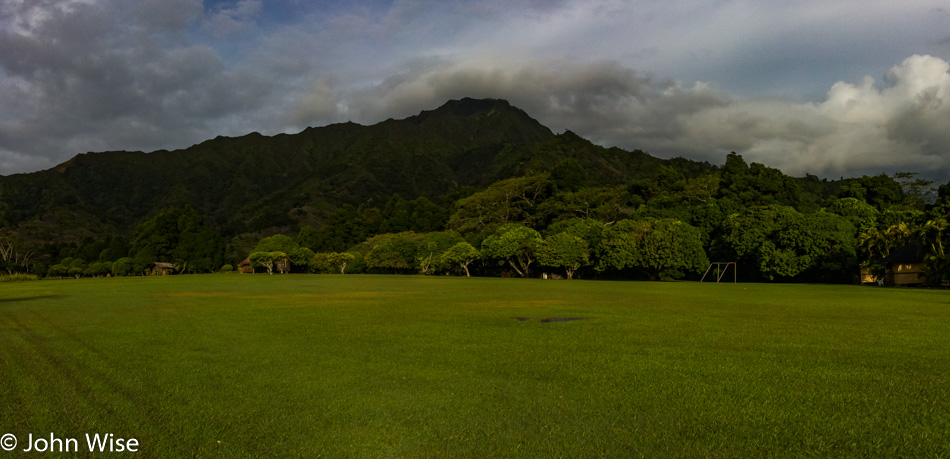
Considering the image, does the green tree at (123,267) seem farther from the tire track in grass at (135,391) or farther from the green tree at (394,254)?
the tire track in grass at (135,391)

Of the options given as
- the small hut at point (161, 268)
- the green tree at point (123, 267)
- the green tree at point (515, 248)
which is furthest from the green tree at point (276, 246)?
the green tree at point (515, 248)

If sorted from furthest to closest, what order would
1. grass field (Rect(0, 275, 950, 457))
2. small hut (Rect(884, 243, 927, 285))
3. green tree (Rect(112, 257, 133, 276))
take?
green tree (Rect(112, 257, 133, 276)), small hut (Rect(884, 243, 927, 285)), grass field (Rect(0, 275, 950, 457))

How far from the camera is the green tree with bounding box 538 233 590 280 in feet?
207

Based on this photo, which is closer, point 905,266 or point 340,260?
point 905,266

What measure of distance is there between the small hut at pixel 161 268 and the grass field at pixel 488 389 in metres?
87.7

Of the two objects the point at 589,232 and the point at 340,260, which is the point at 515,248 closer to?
the point at 589,232

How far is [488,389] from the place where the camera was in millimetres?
7848

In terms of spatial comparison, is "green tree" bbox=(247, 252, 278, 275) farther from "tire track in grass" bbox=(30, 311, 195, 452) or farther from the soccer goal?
"tire track in grass" bbox=(30, 311, 195, 452)

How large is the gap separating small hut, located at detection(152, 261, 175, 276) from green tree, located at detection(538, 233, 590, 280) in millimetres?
65623

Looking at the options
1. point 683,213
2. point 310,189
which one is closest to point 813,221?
point 683,213

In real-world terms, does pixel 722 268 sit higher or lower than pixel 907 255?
lower

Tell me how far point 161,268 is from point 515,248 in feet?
206

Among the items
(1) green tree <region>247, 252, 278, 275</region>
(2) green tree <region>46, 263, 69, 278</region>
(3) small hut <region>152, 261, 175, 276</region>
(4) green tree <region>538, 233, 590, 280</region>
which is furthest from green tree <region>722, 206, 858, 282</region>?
(2) green tree <region>46, 263, 69, 278</region>

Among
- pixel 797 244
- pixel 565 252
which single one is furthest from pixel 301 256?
pixel 797 244
